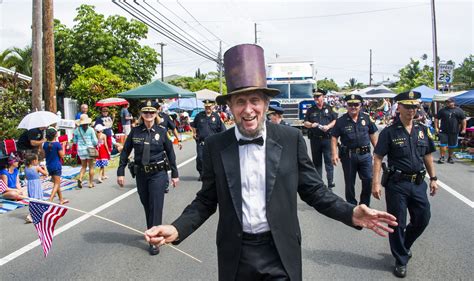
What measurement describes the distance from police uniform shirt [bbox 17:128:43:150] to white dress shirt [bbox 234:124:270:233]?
828 cm

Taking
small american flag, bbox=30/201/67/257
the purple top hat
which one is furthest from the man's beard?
small american flag, bbox=30/201/67/257

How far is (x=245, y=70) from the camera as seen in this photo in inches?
110

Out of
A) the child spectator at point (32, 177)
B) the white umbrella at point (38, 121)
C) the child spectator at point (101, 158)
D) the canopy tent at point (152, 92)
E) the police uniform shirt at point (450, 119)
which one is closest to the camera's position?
the child spectator at point (32, 177)

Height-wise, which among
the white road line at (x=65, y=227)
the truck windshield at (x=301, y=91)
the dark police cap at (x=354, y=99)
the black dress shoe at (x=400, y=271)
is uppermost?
the truck windshield at (x=301, y=91)

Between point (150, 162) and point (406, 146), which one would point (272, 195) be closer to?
point (406, 146)

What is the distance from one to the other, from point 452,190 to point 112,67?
25.0 meters

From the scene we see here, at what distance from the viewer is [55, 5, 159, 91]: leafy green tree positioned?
1186 inches

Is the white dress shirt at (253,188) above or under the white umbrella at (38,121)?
under

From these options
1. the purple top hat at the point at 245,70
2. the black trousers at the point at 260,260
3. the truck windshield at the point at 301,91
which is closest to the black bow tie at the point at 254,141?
the purple top hat at the point at 245,70

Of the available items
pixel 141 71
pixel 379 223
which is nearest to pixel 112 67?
pixel 141 71

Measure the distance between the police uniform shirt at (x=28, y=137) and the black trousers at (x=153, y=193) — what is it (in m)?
4.84

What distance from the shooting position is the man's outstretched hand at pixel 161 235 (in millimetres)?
2520

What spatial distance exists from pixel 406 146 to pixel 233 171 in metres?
3.12

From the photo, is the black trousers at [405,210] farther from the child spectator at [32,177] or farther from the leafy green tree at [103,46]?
the leafy green tree at [103,46]
